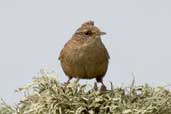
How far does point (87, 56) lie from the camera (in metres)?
4.66

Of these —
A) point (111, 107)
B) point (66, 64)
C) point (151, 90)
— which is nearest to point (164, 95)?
point (151, 90)

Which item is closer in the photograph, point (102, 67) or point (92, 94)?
point (92, 94)

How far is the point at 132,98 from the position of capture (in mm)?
4492

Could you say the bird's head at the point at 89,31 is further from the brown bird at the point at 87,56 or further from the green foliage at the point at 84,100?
the green foliage at the point at 84,100

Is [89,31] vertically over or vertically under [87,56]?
over

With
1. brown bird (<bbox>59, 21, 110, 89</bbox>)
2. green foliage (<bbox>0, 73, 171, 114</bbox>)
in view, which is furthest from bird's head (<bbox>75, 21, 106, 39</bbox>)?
green foliage (<bbox>0, 73, 171, 114</bbox>)

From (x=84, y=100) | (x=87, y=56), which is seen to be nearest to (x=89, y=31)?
(x=87, y=56)

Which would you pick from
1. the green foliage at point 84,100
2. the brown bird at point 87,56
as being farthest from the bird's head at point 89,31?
the green foliage at point 84,100

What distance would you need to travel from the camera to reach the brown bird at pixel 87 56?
15.3ft

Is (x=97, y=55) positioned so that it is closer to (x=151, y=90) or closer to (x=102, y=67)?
(x=102, y=67)

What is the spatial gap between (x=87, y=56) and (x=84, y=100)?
372 millimetres

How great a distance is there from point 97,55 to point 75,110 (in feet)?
1.70

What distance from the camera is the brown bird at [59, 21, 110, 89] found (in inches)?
183

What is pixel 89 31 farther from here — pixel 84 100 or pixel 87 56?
pixel 84 100
